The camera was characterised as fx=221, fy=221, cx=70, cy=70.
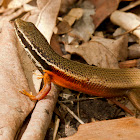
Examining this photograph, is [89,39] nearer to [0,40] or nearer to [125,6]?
[125,6]

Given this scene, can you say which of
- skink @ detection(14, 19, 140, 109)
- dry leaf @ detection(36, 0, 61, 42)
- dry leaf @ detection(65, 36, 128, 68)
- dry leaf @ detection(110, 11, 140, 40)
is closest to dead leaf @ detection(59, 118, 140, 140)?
skink @ detection(14, 19, 140, 109)

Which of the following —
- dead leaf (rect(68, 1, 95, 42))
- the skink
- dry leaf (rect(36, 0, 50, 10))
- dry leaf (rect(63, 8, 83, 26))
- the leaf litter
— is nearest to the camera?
the leaf litter

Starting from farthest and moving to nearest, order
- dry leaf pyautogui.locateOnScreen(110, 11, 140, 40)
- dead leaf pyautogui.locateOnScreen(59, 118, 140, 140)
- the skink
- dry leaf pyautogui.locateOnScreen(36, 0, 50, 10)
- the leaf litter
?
dry leaf pyautogui.locateOnScreen(110, 11, 140, 40) < dry leaf pyautogui.locateOnScreen(36, 0, 50, 10) < the skink < the leaf litter < dead leaf pyautogui.locateOnScreen(59, 118, 140, 140)

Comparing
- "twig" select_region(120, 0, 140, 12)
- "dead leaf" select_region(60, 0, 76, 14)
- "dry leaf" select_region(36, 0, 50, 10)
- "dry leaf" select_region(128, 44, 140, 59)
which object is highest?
"dry leaf" select_region(36, 0, 50, 10)

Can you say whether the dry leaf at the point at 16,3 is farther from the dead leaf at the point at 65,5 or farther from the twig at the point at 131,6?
the twig at the point at 131,6

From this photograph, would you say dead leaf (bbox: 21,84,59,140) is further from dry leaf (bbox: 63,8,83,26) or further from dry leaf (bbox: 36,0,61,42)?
dry leaf (bbox: 63,8,83,26)

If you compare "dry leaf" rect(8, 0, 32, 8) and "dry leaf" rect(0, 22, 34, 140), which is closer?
"dry leaf" rect(0, 22, 34, 140)
